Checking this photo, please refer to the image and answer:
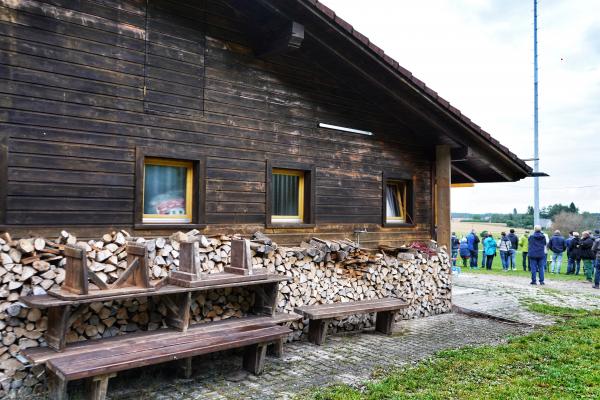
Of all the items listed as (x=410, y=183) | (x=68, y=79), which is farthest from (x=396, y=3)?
(x=68, y=79)

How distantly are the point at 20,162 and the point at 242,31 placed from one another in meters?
3.64

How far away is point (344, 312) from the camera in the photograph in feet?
21.2

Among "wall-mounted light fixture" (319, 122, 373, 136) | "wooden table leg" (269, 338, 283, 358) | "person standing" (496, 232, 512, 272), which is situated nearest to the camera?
"wooden table leg" (269, 338, 283, 358)

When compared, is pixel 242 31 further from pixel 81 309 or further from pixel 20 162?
pixel 81 309

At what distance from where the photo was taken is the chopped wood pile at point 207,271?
4.48 metres

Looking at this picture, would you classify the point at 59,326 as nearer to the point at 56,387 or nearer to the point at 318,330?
the point at 56,387

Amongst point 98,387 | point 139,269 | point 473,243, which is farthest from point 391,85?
point 473,243

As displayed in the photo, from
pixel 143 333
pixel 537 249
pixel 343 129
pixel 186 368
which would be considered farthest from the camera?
pixel 537 249

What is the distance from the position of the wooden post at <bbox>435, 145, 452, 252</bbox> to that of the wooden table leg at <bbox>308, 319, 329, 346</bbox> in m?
3.72

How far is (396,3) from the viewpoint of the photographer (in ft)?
63.2

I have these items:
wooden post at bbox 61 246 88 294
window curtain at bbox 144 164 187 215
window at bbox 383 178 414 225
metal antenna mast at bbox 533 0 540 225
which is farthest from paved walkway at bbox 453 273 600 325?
metal antenna mast at bbox 533 0 540 225

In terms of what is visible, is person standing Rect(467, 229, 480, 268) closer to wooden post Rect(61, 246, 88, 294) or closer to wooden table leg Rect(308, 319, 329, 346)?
wooden table leg Rect(308, 319, 329, 346)

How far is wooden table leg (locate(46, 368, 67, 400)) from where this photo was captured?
4.02 m

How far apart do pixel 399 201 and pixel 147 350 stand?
20.9ft
